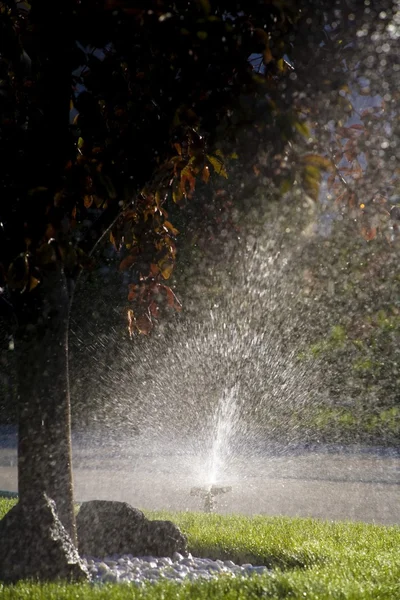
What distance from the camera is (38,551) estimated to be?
4.21 meters

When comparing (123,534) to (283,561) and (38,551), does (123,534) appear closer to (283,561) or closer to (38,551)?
(283,561)

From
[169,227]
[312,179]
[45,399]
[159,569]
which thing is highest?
[312,179]

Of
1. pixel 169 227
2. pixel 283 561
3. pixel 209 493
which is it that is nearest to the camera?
pixel 283 561

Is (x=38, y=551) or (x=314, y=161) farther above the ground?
(x=314, y=161)

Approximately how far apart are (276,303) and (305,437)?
3.22 metres

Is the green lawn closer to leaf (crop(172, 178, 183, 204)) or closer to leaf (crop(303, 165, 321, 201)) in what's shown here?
leaf (crop(303, 165, 321, 201))

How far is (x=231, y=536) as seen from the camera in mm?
5863

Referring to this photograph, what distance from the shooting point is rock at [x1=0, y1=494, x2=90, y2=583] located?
13.7ft

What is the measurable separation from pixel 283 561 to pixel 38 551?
1959mm

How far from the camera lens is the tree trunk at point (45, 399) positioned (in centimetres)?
459

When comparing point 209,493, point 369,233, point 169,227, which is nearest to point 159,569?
point 169,227

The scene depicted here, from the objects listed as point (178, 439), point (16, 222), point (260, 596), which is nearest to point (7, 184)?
point (16, 222)

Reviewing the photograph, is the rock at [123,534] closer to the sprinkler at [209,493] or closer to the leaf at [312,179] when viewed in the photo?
the sprinkler at [209,493]

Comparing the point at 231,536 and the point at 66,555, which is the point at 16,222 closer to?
the point at 66,555
